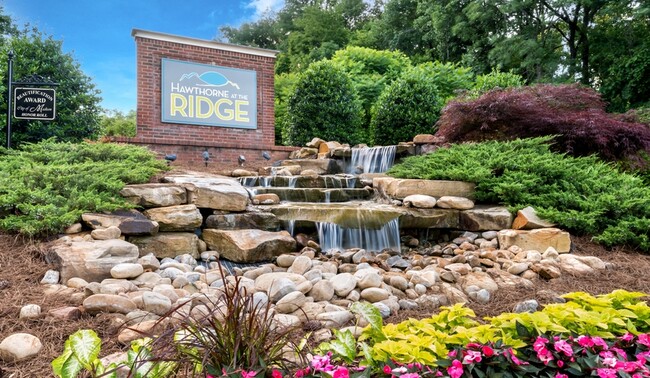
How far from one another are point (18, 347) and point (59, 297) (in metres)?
0.68

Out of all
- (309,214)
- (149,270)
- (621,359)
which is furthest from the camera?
(309,214)

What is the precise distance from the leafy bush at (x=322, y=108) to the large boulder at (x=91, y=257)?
21.7 feet

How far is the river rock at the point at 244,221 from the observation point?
14.3 feet

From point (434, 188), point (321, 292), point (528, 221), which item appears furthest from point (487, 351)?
point (434, 188)

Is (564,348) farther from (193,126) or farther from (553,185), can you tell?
(193,126)

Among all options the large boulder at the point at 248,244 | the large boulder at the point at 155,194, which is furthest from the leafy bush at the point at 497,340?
the large boulder at the point at 155,194

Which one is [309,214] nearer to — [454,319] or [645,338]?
[454,319]

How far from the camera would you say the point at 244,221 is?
14.4 ft

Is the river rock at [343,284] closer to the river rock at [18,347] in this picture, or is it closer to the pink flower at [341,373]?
the pink flower at [341,373]

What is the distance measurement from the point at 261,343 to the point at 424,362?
543mm

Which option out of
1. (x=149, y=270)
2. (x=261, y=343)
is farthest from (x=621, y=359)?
(x=149, y=270)

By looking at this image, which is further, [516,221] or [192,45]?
[192,45]

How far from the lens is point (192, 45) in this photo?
27.2ft

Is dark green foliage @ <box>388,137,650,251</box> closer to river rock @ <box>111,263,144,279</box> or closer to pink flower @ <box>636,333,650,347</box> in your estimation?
pink flower @ <box>636,333,650,347</box>
